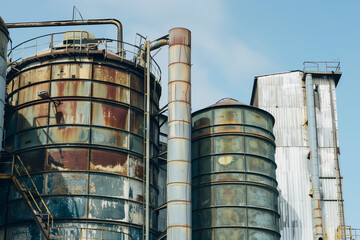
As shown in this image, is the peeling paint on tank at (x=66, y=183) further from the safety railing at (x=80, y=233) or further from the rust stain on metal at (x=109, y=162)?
the safety railing at (x=80, y=233)

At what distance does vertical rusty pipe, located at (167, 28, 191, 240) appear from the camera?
88.0ft

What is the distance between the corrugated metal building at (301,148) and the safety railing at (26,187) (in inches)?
633

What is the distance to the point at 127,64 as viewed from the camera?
94.6 ft

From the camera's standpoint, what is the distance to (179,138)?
92.1 ft

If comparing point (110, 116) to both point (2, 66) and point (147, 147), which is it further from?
point (2, 66)

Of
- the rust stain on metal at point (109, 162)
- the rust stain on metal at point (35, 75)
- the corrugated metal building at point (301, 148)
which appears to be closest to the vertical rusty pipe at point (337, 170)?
the corrugated metal building at point (301, 148)

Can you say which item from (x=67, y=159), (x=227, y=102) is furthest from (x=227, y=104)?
(x=67, y=159)

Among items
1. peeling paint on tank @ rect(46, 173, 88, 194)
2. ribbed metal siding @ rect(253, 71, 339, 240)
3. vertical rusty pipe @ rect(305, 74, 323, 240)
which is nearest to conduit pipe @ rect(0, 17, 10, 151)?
peeling paint on tank @ rect(46, 173, 88, 194)

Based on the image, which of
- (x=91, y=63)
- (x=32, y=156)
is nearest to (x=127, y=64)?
(x=91, y=63)

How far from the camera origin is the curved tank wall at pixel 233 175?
94.2 feet

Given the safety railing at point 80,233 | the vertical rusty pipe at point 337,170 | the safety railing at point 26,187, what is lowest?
the safety railing at point 80,233

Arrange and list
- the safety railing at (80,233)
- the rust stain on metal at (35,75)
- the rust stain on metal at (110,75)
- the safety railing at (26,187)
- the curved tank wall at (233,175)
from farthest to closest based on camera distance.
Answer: the curved tank wall at (233,175) → the rust stain on metal at (35,75) → the rust stain on metal at (110,75) → the safety railing at (80,233) → the safety railing at (26,187)

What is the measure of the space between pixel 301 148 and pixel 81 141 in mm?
16518

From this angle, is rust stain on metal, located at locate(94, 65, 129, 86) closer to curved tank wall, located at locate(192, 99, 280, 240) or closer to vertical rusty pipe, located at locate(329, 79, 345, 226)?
curved tank wall, located at locate(192, 99, 280, 240)
